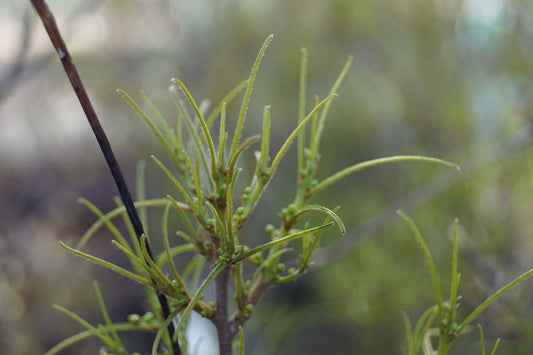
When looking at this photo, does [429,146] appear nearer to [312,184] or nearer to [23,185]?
[312,184]

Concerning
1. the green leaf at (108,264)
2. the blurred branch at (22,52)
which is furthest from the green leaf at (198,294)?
the blurred branch at (22,52)

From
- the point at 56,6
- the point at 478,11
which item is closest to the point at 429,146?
the point at 478,11

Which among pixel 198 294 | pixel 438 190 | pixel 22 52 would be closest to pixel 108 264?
pixel 198 294

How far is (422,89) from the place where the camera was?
2.68 feet

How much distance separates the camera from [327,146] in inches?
38.1

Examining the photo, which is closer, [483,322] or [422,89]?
[483,322]

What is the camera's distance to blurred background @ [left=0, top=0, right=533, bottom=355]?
0.58m

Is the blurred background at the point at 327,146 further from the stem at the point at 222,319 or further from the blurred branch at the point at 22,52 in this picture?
the stem at the point at 222,319

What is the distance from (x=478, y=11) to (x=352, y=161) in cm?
38

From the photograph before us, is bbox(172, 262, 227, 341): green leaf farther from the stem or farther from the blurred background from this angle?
the blurred background

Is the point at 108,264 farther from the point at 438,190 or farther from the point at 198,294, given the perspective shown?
the point at 438,190

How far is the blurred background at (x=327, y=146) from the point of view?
579 millimetres

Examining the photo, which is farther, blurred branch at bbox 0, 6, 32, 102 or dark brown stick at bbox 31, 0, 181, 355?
blurred branch at bbox 0, 6, 32, 102

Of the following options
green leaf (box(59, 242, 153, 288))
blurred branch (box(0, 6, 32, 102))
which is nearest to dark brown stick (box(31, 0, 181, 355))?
green leaf (box(59, 242, 153, 288))
